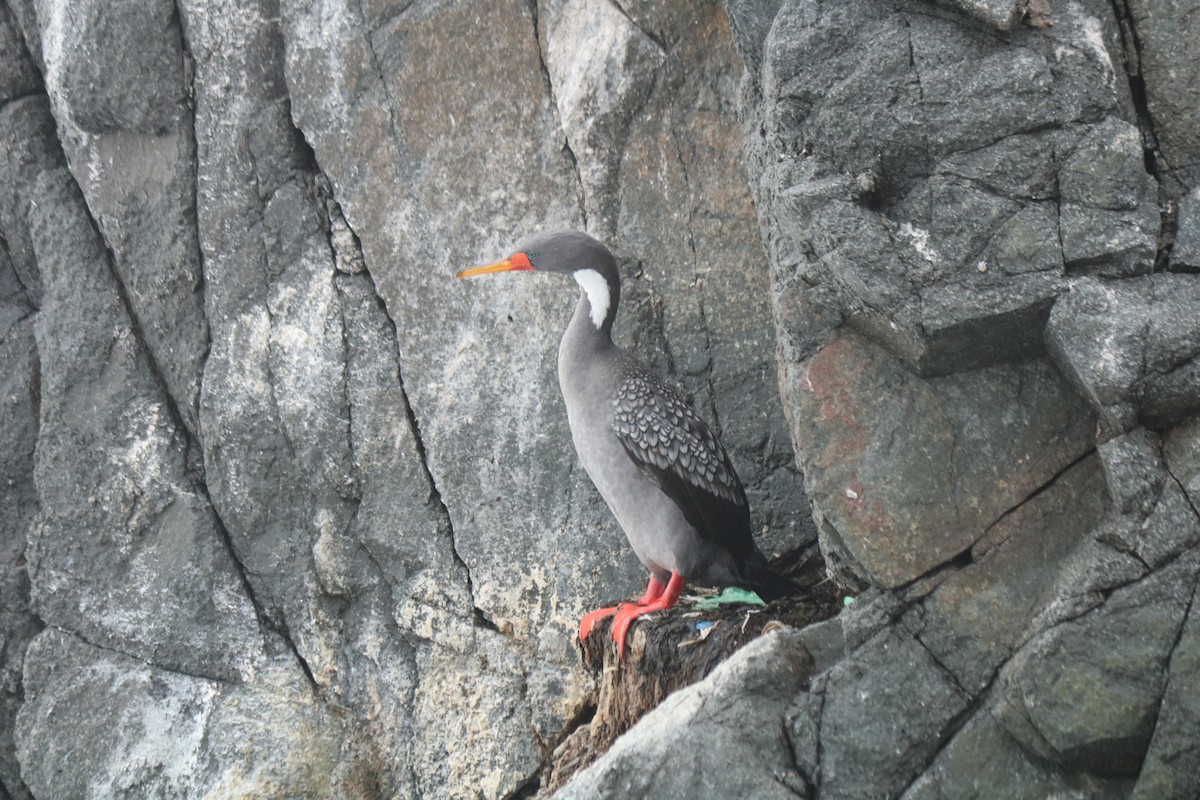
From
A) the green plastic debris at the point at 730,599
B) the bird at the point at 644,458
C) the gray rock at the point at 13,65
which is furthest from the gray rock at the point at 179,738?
the gray rock at the point at 13,65

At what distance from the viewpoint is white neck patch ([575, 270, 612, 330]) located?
5.10 metres

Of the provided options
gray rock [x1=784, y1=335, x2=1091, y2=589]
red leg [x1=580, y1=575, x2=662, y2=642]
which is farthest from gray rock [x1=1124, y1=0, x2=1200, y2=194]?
red leg [x1=580, y1=575, x2=662, y2=642]

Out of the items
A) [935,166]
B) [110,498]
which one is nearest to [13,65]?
[110,498]

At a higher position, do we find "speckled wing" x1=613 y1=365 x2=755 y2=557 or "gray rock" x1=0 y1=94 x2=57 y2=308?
"gray rock" x1=0 y1=94 x2=57 y2=308

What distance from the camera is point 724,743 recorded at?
11.3 ft

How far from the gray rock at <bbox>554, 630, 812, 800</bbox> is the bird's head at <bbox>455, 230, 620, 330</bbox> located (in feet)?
5.95

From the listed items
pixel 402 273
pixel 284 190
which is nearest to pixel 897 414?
pixel 402 273

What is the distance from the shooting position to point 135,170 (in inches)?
255

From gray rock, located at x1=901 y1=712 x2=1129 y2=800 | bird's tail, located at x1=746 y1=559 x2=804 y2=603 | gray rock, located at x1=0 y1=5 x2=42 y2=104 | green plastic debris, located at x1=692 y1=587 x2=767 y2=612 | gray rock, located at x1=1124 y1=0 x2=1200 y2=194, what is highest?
gray rock, located at x1=0 y1=5 x2=42 y2=104

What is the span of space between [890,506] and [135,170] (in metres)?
4.52

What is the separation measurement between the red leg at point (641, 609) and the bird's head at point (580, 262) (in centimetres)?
104

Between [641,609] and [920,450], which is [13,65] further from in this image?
[920,450]

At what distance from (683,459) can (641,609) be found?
0.60 m

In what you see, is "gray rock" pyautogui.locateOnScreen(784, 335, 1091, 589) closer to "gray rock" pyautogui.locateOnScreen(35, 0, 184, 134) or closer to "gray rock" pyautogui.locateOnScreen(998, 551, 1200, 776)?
"gray rock" pyautogui.locateOnScreen(998, 551, 1200, 776)
